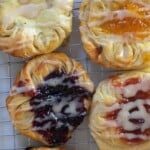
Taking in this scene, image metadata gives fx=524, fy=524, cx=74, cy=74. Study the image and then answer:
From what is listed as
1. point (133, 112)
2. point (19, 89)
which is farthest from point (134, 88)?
point (19, 89)

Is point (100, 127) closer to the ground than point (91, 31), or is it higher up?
closer to the ground

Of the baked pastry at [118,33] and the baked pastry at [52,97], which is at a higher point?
the baked pastry at [118,33]

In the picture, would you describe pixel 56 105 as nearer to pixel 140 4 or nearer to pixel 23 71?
pixel 23 71

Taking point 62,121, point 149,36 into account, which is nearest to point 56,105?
point 62,121

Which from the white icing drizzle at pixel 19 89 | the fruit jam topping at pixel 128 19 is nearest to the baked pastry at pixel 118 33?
the fruit jam topping at pixel 128 19

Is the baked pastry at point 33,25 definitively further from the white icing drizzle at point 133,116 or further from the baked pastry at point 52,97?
the white icing drizzle at point 133,116

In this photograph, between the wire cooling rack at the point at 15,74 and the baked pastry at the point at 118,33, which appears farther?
the wire cooling rack at the point at 15,74
